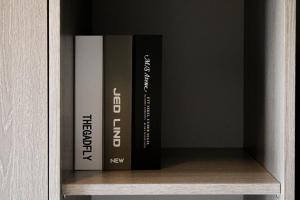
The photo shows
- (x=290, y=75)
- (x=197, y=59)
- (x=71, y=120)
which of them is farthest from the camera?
(x=197, y=59)

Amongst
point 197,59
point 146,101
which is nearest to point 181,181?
point 146,101

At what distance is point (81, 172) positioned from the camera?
911 millimetres

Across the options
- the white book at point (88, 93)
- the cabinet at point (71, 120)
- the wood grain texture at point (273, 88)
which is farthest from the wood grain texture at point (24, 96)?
the wood grain texture at point (273, 88)

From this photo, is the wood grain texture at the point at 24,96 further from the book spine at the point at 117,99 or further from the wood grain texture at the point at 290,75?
the wood grain texture at the point at 290,75

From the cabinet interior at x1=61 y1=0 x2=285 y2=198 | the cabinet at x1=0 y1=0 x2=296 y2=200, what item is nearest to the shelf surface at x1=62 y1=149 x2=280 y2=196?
the cabinet at x1=0 y1=0 x2=296 y2=200

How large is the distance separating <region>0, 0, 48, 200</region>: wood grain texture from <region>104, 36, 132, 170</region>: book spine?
159 millimetres

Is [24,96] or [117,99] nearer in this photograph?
[24,96]

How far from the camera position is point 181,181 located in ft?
2.71

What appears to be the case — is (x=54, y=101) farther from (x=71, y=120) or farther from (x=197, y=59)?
(x=197, y=59)

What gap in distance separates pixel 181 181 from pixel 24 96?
10.7 inches

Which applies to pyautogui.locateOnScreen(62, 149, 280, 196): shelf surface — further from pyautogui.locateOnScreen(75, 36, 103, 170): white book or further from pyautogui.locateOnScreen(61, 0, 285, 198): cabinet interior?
pyautogui.locateOnScreen(61, 0, 285, 198): cabinet interior

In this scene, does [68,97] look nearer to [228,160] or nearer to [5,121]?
[5,121]

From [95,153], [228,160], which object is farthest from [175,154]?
[95,153]

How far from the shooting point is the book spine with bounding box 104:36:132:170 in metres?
0.92
